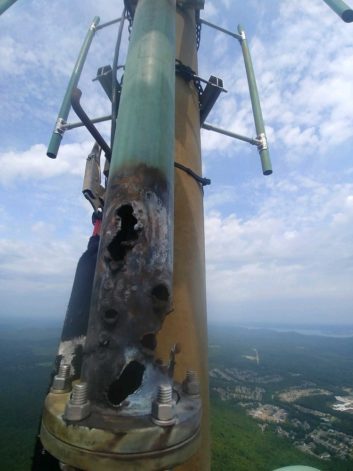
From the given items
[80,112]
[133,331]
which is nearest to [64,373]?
[133,331]

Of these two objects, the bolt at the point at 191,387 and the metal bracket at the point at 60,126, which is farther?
the metal bracket at the point at 60,126

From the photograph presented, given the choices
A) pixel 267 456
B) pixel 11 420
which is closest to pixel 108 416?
pixel 267 456

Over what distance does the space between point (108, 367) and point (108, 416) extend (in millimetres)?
178

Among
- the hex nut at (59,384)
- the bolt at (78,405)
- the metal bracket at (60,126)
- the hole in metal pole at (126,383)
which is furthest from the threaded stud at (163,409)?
the metal bracket at (60,126)

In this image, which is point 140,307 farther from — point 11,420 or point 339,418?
point 339,418

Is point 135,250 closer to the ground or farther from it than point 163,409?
farther from it

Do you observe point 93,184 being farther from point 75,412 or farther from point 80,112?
point 75,412

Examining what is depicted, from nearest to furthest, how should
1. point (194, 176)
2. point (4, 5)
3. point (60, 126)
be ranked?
point (4, 5) < point (194, 176) < point (60, 126)

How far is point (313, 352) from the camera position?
151750mm

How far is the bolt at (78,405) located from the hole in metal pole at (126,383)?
111 millimetres

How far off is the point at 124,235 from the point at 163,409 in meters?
0.76

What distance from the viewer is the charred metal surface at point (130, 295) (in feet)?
4.05

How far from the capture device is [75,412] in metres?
1.08

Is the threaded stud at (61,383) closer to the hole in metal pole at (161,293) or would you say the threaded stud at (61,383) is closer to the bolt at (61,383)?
the bolt at (61,383)
